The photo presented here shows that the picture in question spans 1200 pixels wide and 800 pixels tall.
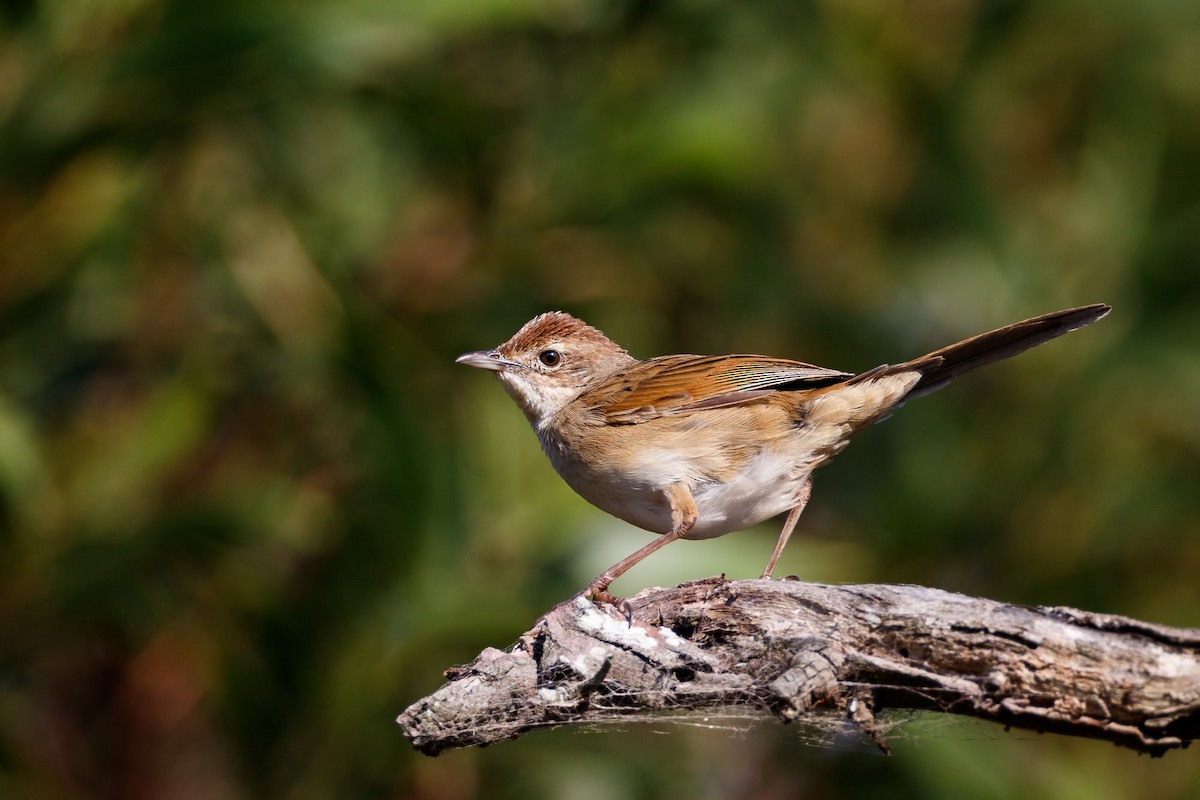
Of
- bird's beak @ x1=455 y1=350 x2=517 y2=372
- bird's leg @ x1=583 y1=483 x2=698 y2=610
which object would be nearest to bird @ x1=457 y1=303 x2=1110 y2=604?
bird's leg @ x1=583 y1=483 x2=698 y2=610

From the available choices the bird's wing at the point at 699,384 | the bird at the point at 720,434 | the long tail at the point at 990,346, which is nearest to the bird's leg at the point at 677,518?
the bird at the point at 720,434

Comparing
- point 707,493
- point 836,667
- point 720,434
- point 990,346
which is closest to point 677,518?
point 707,493

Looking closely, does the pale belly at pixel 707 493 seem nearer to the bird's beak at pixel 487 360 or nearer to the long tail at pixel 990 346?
the long tail at pixel 990 346

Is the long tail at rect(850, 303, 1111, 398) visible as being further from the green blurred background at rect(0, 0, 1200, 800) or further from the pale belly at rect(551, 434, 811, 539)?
the green blurred background at rect(0, 0, 1200, 800)

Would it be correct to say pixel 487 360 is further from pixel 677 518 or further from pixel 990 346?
pixel 990 346

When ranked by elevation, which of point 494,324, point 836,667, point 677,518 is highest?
point 494,324
